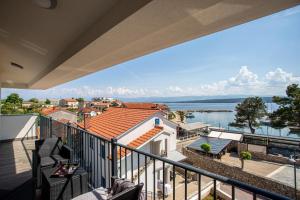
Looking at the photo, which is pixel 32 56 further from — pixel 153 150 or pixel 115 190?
pixel 153 150

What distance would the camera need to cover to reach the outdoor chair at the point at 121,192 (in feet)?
4.14

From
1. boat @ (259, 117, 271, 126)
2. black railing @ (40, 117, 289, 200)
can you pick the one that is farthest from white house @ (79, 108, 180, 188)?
boat @ (259, 117, 271, 126)

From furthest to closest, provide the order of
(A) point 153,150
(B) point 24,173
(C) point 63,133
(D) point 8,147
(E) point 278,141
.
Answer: (E) point 278,141, (A) point 153,150, (D) point 8,147, (C) point 63,133, (B) point 24,173

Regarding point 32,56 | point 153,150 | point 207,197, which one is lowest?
point 207,197

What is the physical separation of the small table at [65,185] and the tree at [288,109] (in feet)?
70.0

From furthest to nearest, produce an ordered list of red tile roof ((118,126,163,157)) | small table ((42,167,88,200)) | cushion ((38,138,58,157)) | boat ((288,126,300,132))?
1. boat ((288,126,300,132))
2. red tile roof ((118,126,163,157))
3. cushion ((38,138,58,157))
4. small table ((42,167,88,200))

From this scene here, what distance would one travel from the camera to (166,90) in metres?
62.4

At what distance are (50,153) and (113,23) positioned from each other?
2.60m

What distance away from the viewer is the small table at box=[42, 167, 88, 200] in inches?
76.4

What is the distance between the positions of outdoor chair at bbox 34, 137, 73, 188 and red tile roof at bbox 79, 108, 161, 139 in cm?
573

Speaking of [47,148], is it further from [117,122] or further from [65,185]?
[117,122]

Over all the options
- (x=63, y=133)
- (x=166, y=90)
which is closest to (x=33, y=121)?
(x=63, y=133)

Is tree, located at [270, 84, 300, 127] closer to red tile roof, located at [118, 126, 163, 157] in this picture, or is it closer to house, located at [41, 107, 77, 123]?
red tile roof, located at [118, 126, 163, 157]

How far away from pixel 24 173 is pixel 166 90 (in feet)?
195
